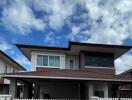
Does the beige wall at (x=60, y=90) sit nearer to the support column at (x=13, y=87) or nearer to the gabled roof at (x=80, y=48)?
the gabled roof at (x=80, y=48)

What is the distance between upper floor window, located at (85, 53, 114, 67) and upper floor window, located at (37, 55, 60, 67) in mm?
3451

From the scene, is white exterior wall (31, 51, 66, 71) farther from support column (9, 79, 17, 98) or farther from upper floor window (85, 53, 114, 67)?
support column (9, 79, 17, 98)

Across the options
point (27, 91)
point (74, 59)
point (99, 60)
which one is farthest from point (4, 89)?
point (99, 60)

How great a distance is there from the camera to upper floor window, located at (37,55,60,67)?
26866 millimetres

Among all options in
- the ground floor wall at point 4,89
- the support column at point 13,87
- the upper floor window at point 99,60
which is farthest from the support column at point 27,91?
the upper floor window at point 99,60

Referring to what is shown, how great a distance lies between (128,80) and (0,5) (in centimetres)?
1327

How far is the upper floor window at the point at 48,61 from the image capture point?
2687 centimetres

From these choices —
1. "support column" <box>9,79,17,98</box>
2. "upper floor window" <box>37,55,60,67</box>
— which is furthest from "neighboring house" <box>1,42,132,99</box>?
"support column" <box>9,79,17,98</box>

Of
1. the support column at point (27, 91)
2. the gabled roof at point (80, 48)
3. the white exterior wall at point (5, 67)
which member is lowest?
the support column at point (27, 91)

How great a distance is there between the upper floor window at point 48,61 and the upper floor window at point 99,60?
3.45 meters

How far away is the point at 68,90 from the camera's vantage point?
28.3 meters

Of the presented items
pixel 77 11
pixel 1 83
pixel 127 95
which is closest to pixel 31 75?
pixel 77 11

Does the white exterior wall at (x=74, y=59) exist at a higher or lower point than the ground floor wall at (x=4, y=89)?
higher

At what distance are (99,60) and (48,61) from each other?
19.0 feet
